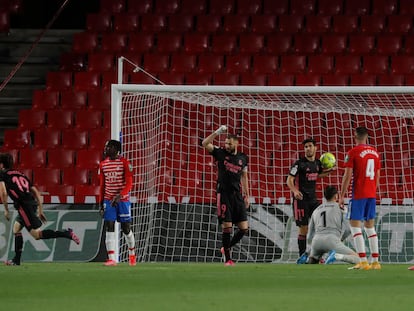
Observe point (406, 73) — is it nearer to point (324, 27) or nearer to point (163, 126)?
point (324, 27)

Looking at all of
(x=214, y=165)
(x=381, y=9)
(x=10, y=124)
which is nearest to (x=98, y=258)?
(x=214, y=165)

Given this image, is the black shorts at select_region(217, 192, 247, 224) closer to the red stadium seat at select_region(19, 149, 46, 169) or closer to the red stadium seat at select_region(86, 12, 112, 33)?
the red stadium seat at select_region(19, 149, 46, 169)

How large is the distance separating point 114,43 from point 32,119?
242 centimetres

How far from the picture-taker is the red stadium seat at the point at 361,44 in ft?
61.3

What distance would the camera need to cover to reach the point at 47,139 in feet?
56.6

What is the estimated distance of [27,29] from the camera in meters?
20.9

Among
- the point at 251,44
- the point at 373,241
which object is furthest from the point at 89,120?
the point at 373,241

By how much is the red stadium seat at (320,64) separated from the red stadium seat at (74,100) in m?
4.09

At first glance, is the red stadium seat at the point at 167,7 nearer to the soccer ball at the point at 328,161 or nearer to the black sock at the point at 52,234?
the soccer ball at the point at 328,161

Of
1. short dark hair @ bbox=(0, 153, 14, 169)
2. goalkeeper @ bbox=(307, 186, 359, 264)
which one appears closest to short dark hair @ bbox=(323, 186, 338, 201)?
goalkeeper @ bbox=(307, 186, 359, 264)

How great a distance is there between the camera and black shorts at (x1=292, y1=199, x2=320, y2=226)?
1399cm

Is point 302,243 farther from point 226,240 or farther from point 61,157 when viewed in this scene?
point 61,157

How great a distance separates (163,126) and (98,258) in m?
2.67

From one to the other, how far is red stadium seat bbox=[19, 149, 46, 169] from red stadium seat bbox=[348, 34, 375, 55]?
606 cm
